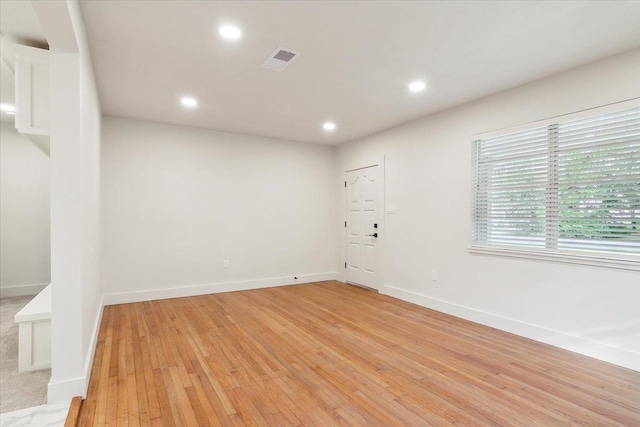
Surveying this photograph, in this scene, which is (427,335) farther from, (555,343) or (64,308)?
(64,308)

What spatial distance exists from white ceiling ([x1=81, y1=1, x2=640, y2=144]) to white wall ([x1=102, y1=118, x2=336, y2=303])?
2.97 ft

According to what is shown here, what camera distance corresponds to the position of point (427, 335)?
10.8 ft

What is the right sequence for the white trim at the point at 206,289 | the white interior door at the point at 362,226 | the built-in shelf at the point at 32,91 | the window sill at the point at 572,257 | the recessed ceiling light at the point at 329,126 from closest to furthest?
the built-in shelf at the point at 32,91 → the window sill at the point at 572,257 → the white trim at the point at 206,289 → the recessed ceiling light at the point at 329,126 → the white interior door at the point at 362,226

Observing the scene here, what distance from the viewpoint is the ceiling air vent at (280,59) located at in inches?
105

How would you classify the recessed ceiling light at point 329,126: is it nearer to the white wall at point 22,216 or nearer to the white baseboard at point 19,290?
the white wall at point 22,216

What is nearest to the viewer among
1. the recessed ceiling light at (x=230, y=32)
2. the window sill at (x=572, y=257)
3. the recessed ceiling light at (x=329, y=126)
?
the recessed ceiling light at (x=230, y=32)

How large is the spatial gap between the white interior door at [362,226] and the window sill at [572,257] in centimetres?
190

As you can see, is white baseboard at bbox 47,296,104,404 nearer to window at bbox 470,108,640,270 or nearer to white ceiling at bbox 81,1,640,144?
white ceiling at bbox 81,1,640,144

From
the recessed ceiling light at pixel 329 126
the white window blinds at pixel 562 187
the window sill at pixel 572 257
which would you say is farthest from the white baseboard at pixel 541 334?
the recessed ceiling light at pixel 329 126

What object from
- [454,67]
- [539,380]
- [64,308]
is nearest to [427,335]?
[539,380]

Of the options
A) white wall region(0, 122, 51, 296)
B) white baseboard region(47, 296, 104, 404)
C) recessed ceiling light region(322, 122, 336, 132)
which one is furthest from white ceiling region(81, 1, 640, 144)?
white baseboard region(47, 296, 104, 404)

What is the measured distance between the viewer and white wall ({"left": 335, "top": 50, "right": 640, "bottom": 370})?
8.81 feet

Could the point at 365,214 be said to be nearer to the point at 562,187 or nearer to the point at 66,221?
the point at 562,187

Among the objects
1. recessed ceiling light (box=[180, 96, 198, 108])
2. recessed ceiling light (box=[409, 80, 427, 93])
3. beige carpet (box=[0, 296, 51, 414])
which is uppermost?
recessed ceiling light (box=[409, 80, 427, 93])
